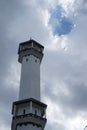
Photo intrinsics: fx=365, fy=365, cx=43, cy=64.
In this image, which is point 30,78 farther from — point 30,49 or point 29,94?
point 30,49

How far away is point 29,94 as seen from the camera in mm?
70250

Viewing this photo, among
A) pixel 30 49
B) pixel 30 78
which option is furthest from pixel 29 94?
pixel 30 49

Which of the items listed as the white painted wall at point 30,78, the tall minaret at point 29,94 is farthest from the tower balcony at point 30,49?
the white painted wall at point 30,78

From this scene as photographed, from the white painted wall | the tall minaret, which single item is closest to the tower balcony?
the tall minaret

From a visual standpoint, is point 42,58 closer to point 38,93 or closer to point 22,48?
point 22,48

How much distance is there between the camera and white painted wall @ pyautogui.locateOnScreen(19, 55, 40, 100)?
70812 millimetres

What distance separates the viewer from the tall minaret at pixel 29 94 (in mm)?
66562

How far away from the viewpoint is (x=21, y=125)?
66438mm

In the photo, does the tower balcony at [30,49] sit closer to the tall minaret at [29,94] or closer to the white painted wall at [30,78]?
the tall minaret at [29,94]

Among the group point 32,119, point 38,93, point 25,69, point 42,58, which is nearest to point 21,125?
point 32,119

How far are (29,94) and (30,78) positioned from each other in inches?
152

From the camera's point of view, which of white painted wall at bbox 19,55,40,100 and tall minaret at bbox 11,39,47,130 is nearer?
tall minaret at bbox 11,39,47,130

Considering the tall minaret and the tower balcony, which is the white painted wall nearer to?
the tall minaret

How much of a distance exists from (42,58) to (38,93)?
1052 centimetres
